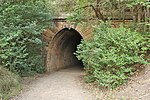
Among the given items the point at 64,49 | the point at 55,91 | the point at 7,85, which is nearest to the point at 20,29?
the point at 7,85

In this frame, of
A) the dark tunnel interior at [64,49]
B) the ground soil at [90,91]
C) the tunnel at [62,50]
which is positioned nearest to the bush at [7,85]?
the ground soil at [90,91]

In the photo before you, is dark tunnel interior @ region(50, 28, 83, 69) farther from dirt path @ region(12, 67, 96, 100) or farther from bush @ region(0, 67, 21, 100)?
bush @ region(0, 67, 21, 100)

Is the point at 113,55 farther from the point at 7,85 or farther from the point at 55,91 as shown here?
the point at 7,85

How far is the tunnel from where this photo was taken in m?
13.9

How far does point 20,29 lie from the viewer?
412 inches

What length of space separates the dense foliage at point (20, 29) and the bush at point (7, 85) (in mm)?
789

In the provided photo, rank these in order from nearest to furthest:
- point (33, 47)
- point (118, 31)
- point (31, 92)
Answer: point (31, 92) → point (118, 31) → point (33, 47)

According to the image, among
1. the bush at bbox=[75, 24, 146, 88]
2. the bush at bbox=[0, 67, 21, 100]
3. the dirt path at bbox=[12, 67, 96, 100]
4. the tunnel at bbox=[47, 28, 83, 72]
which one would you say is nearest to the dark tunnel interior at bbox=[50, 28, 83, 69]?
the tunnel at bbox=[47, 28, 83, 72]

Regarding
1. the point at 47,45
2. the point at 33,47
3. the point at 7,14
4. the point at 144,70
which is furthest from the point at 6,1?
the point at 144,70

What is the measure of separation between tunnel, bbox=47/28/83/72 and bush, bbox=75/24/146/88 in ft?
13.5

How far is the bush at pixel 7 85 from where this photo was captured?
819 centimetres

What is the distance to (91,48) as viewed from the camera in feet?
32.8

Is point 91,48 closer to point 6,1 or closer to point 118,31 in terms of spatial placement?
point 118,31

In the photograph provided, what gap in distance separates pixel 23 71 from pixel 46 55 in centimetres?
236
